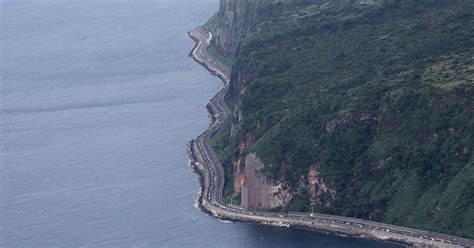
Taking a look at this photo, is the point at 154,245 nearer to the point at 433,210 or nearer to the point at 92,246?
the point at 92,246

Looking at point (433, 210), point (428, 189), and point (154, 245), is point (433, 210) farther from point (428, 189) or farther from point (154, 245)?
point (154, 245)

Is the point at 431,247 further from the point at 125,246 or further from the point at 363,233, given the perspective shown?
the point at 125,246

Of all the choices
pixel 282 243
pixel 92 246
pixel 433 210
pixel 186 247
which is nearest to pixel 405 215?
pixel 433 210

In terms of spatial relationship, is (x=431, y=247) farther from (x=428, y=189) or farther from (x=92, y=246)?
(x=92, y=246)

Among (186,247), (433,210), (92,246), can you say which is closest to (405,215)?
(433,210)

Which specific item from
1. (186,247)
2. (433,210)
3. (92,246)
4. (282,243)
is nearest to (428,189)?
(433,210)

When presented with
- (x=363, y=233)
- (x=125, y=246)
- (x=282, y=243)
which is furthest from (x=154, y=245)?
(x=363, y=233)
